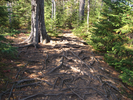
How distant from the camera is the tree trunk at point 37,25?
816cm

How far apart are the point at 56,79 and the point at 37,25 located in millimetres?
4951

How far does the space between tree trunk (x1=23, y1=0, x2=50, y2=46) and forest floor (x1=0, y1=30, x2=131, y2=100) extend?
1401mm

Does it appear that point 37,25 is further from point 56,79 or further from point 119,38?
point 119,38

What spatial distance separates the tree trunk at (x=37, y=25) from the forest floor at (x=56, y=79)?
1.40m

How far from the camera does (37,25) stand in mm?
8422

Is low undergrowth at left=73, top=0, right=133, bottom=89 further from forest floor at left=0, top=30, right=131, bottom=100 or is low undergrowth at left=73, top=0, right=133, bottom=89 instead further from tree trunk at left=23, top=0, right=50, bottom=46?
tree trunk at left=23, top=0, right=50, bottom=46

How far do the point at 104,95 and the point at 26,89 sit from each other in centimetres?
320

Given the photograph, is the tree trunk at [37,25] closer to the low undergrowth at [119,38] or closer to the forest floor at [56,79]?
the forest floor at [56,79]

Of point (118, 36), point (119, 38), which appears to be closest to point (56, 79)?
point (118, 36)

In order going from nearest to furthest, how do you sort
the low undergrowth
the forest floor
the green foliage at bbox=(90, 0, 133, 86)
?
the forest floor, the low undergrowth, the green foliage at bbox=(90, 0, 133, 86)

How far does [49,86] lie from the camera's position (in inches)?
187

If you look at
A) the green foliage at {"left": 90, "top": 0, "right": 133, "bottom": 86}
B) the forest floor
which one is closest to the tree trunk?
the forest floor

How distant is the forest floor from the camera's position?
4.31m

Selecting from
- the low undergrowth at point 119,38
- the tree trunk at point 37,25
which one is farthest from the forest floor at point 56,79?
Result: the tree trunk at point 37,25
